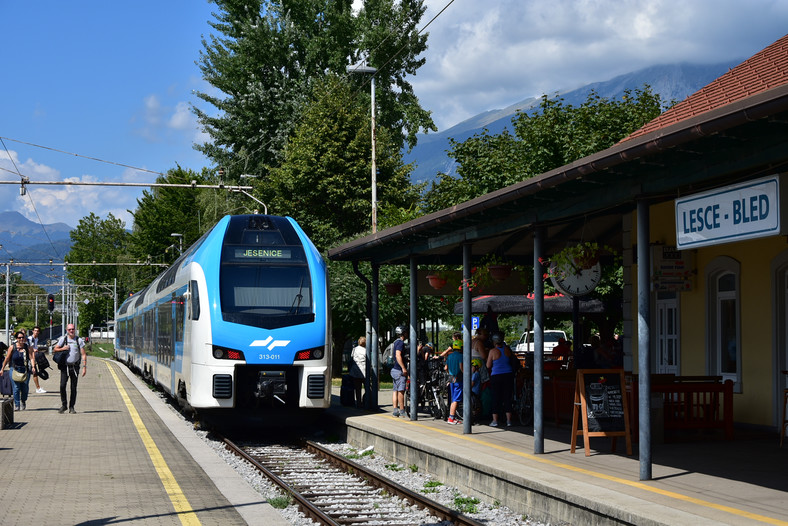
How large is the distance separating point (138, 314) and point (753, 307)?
24.1m

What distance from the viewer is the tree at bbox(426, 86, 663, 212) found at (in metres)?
36.2

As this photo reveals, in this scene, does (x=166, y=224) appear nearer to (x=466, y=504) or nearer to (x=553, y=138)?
(x=553, y=138)

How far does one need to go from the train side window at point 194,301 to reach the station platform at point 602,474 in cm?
338

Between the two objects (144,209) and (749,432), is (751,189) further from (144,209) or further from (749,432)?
(144,209)

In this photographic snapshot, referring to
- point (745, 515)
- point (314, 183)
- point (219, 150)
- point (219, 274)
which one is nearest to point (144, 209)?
point (219, 150)

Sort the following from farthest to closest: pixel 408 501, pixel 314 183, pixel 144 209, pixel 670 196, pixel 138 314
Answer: pixel 144 209 < pixel 314 183 < pixel 138 314 < pixel 408 501 < pixel 670 196

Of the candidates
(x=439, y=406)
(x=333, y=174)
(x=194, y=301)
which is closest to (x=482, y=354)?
(x=439, y=406)

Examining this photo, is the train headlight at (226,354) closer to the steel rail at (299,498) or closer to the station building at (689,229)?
the steel rail at (299,498)

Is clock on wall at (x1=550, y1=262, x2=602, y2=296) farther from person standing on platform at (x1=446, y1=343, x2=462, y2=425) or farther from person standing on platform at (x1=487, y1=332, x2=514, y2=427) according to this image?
person standing on platform at (x1=446, y1=343, x2=462, y2=425)

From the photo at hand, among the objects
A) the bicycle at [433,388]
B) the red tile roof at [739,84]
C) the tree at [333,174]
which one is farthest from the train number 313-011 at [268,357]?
the tree at [333,174]

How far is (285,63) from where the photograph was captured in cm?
4591

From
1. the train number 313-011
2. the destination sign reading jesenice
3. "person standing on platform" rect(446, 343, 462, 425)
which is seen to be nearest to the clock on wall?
"person standing on platform" rect(446, 343, 462, 425)

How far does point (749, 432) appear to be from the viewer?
1373cm

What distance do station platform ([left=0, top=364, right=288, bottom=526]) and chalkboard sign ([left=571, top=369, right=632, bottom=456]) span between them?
155 inches
